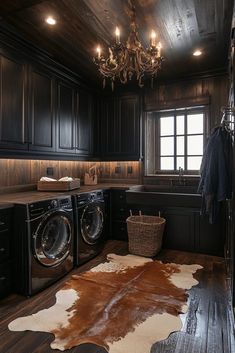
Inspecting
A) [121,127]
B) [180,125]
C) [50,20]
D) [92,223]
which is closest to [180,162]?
[180,125]

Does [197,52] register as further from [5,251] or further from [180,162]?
[5,251]

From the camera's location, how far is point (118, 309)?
6.65ft

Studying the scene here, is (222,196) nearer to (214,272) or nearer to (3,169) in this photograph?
(214,272)

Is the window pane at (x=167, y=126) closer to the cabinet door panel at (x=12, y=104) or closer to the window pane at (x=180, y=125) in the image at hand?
the window pane at (x=180, y=125)

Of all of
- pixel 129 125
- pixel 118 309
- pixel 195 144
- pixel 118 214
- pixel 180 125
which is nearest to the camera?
pixel 118 309

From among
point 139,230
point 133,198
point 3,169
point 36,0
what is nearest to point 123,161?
point 133,198

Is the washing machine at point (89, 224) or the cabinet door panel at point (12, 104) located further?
the washing machine at point (89, 224)

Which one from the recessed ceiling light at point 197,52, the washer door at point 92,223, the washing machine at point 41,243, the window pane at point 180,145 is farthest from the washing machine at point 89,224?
the recessed ceiling light at point 197,52

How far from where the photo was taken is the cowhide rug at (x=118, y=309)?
1.69 meters

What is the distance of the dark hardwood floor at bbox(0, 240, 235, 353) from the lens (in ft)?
5.23

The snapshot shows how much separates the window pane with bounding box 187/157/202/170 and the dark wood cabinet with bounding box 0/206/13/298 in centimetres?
295

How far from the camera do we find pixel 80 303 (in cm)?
212

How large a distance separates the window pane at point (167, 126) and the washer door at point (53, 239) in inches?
96.2

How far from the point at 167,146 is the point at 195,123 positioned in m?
0.61
